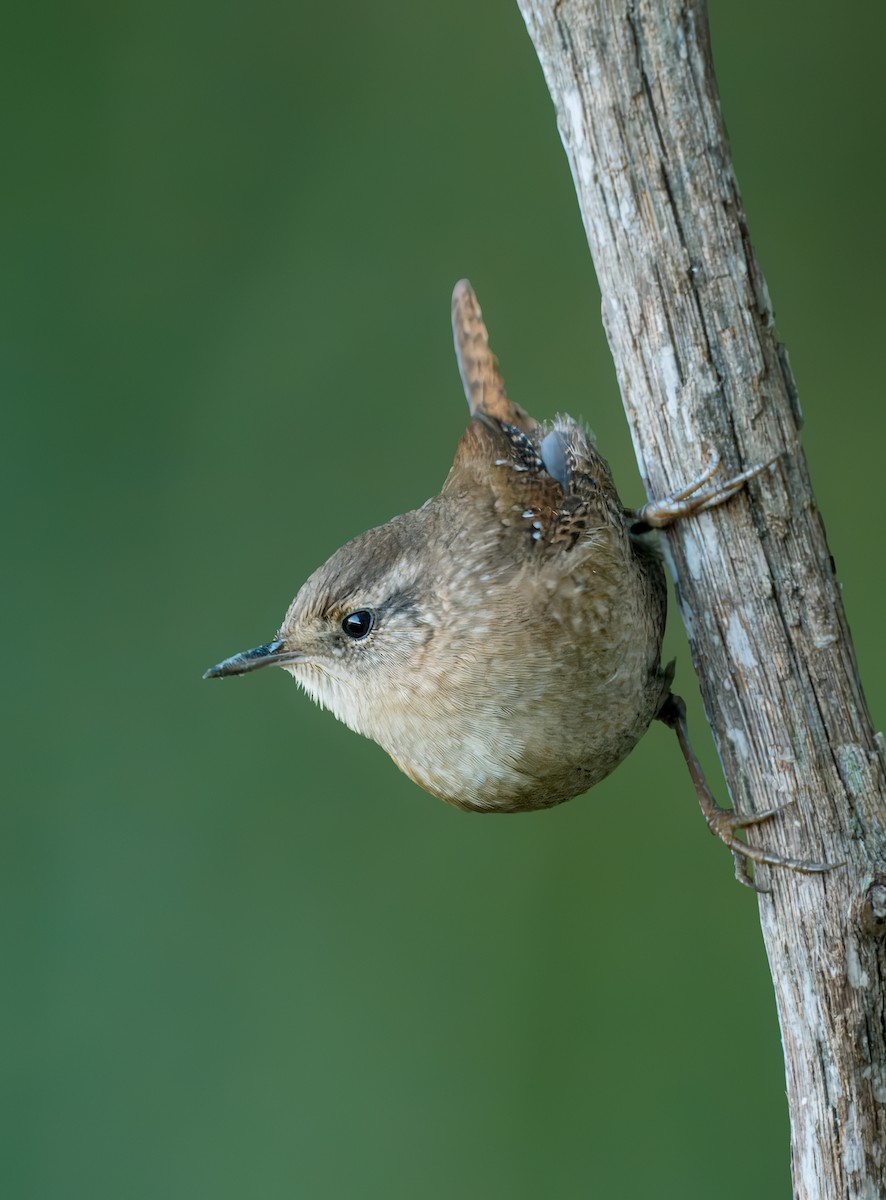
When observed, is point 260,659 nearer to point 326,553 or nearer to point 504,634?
point 504,634

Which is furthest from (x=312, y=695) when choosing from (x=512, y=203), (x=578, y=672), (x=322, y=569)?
(x=512, y=203)

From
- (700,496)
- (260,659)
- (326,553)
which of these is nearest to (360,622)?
(260,659)

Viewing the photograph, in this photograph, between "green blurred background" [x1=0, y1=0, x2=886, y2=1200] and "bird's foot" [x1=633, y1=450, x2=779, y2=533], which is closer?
"bird's foot" [x1=633, y1=450, x2=779, y2=533]

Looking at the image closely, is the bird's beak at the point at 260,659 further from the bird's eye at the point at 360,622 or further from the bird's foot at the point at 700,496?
the bird's foot at the point at 700,496

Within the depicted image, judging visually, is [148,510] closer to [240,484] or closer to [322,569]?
[240,484]

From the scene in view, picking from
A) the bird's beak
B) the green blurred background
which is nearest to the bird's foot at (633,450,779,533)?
the bird's beak

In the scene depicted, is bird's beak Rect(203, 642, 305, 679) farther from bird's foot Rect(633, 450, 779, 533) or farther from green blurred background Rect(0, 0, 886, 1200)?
green blurred background Rect(0, 0, 886, 1200)

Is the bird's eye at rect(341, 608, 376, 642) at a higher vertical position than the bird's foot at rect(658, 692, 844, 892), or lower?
higher
